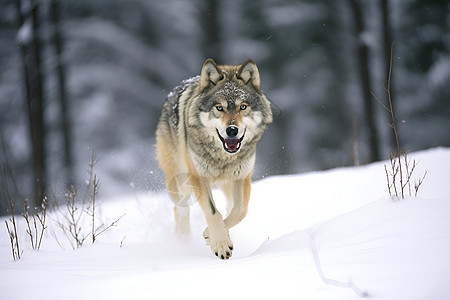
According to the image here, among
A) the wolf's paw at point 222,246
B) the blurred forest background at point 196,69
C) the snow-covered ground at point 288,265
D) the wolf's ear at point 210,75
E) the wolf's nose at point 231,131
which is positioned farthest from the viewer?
the blurred forest background at point 196,69

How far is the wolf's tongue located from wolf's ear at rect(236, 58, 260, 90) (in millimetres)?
723

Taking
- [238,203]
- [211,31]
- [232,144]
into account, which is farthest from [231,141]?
[211,31]

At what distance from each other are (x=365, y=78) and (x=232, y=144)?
25.4 feet

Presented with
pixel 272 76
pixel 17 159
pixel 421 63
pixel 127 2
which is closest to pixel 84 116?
pixel 17 159

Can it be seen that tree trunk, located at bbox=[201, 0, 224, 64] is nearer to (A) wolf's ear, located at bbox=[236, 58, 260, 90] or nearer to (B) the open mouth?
(A) wolf's ear, located at bbox=[236, 58, 260, 90]

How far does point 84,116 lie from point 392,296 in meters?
10.8

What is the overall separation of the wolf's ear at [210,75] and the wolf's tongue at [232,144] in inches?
27.0

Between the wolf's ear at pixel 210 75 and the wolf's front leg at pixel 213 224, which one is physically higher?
the wolf's ear at pixel 210 75

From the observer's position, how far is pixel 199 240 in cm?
436

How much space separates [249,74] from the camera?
379 cm

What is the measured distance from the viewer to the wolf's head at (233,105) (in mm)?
3461

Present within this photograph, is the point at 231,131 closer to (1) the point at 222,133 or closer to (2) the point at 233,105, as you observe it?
(1) the point at 222,133

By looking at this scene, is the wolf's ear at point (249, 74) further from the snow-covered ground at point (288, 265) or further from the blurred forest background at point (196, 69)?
the blurred forest background at point (196, 69)

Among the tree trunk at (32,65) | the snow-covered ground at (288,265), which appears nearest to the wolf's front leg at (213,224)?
the snow-covered ground at (288,265)
